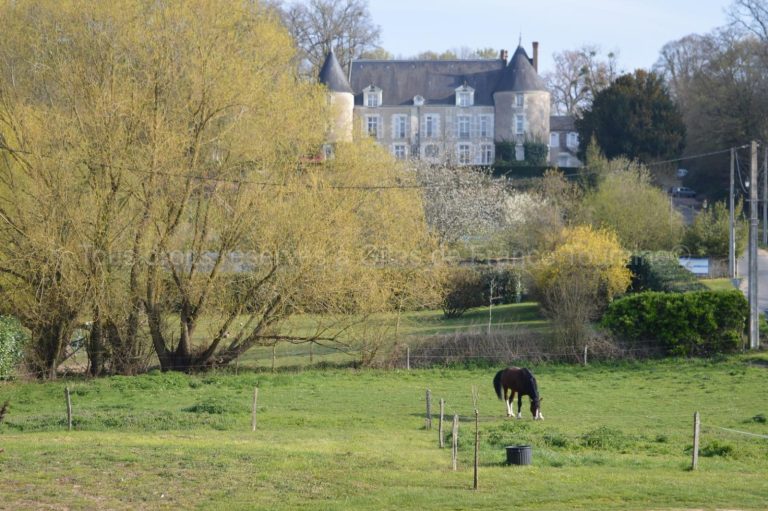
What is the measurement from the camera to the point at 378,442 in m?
18.6

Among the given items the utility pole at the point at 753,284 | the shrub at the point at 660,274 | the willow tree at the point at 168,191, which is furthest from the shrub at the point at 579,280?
the willow tree at the point at 168,191

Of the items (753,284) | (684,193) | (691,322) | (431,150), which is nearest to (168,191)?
(691,322)

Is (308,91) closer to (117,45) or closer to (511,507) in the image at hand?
(117,45)

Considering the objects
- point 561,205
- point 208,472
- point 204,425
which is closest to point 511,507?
point 208,472

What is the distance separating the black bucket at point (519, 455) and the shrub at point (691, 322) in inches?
672

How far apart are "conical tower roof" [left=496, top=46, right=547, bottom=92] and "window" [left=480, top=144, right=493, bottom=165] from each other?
204 inches

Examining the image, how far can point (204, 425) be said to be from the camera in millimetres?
21094

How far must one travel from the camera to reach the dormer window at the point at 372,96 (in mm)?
84375

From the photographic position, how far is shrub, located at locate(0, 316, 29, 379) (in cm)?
2806

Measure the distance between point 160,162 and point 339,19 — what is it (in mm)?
55758

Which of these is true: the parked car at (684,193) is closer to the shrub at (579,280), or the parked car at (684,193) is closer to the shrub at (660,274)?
the shrub at (660,274)

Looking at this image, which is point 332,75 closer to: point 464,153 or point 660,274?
point 464,153

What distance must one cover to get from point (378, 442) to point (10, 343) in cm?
1494

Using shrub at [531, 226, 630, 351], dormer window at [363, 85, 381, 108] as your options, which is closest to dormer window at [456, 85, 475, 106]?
dormer window at [363, 85, 381, 108]
